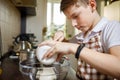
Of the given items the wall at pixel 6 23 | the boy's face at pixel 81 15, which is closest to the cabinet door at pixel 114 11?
the wall at pixel 6 23

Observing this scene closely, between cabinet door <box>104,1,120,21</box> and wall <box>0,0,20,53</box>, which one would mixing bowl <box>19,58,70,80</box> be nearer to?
wall <box>0,0,20,53</box>

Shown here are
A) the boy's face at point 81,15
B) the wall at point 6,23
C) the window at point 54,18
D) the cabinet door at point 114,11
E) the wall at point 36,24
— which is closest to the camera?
the boy's face at point 81,15

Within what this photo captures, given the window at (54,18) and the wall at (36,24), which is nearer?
the wall at (36,24)

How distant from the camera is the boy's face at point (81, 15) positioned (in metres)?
0.76

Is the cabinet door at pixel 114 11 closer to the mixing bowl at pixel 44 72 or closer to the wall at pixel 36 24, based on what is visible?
the wall at pixel 36 24

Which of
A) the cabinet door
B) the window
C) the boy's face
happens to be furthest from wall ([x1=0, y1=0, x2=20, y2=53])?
the window

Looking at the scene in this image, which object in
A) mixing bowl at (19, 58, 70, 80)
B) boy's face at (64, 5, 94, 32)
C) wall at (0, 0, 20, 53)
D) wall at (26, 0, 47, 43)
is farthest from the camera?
wall at (26, 0, 47, 43)

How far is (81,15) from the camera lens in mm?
779

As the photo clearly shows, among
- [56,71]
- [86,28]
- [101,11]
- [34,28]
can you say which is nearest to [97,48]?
[86,28]

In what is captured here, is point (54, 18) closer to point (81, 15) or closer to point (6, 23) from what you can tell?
point (6, 23)

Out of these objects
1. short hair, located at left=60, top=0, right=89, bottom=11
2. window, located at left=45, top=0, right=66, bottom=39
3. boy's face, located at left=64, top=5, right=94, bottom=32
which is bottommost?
boy's face, located at left=64, top=5, right=94, bottom=32

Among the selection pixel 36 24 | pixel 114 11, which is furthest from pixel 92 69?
pixel 114 11

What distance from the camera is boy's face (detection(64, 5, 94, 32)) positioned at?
0.76 m

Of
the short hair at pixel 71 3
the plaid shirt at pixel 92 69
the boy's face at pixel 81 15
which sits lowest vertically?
the plaid shirt at pixel 92 69
